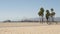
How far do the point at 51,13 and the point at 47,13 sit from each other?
1863 mm

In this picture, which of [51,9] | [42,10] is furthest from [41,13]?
[51,9]

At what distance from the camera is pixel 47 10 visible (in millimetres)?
76625

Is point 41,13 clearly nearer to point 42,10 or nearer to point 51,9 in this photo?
point 42,10

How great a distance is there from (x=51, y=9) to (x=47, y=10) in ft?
9.37

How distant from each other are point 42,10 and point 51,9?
19.9 feet

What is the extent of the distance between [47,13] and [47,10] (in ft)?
5.23

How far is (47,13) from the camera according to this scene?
75938 mm

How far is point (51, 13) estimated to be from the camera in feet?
248

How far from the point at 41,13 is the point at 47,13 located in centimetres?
386

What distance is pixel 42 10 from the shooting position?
2938 inches

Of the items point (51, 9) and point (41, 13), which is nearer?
point (41, 13)

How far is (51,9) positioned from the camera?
78.4m
